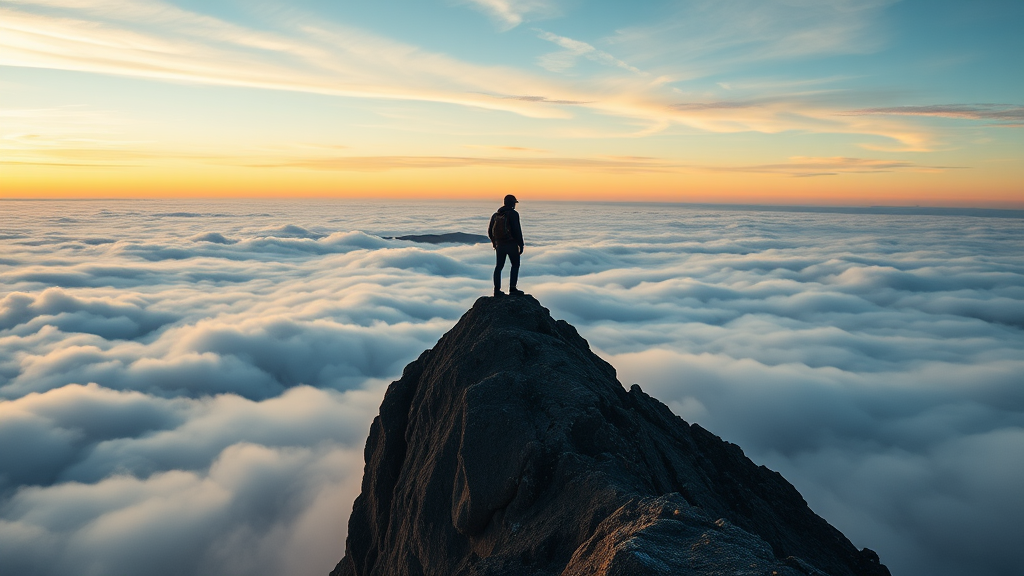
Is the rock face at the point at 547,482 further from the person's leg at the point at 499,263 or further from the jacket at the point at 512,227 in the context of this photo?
the jacket at the point at 512,227

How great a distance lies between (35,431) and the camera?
8650 centimetres

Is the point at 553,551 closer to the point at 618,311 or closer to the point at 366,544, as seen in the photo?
the point at 366,544

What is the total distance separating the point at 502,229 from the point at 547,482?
755 cm

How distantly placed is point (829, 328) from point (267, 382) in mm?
142360

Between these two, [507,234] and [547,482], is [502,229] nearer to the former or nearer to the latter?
[507,234]

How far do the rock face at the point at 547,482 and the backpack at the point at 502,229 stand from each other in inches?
67.0

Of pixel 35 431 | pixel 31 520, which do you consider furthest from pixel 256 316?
pixel 31 520

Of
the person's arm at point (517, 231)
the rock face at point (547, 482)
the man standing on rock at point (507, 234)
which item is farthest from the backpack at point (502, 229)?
the rock face at point (547, 482)

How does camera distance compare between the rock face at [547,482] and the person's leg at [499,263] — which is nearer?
the rock face at [547,482]

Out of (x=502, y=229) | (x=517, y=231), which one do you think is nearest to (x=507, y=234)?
(x=502, y=229)

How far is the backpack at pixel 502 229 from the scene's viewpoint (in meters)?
14.5

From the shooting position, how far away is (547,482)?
8875 millimetres

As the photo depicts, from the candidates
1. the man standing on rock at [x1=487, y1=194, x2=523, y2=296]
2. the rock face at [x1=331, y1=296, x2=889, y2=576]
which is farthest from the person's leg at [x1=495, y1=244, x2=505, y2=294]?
the rock face at [x1=331, y1=296, x2=889, y2=576]

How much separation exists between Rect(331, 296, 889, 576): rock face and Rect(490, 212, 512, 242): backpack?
5.58 feet
